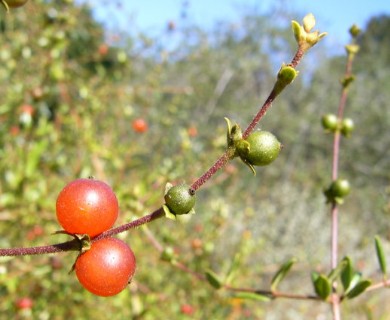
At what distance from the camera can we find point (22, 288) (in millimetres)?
2842

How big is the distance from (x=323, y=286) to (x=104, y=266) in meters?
0.69

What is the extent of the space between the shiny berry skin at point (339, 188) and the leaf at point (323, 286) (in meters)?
0.30

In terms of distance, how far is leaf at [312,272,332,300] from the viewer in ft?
3.98

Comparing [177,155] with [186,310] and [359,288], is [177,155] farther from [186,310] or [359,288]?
[359,288]

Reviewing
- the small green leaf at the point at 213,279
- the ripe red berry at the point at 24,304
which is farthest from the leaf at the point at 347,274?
the ripe red berry at the point at 24,304

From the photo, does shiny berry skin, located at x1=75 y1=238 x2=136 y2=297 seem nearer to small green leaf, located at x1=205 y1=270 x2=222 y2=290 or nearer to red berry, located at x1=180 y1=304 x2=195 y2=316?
small green leaf, located at x1=205 y1=270 x2=222 y2=290

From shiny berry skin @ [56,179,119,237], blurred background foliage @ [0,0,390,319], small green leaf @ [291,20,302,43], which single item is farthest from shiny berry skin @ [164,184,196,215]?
blurred background foliage @ [0,0,390,319]

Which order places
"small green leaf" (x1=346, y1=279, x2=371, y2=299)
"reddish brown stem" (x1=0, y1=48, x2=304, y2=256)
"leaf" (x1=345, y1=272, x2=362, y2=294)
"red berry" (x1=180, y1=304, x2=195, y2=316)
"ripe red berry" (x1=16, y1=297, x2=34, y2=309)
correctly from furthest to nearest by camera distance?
1. "red berry" (x1=180, y1=304, x2=195, y2=316)
2. "ripe red berry" (x1=16, y1=297, x2=34, y2=309)
3. "leaf" (x1=345, y1=272, x2=362, y2=294)
4. "small green leaf" (x1=346, y1=279, x2=371, y2=299)
5. "reddish brown stem" (x1=0, y1=48, x2=304, y2=256)

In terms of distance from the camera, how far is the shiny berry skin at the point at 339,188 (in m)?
1.45

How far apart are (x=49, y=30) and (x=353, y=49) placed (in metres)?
2.02

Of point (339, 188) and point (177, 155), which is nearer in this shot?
point (339, 188)

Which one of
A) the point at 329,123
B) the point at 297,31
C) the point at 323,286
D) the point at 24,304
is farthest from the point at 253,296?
the point at 24,304

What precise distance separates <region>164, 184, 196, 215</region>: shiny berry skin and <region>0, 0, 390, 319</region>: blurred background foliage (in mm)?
528

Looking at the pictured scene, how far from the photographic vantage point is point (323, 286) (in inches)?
48.2
